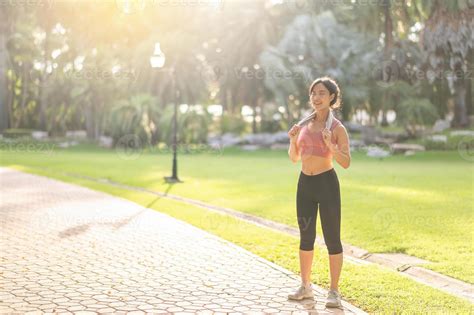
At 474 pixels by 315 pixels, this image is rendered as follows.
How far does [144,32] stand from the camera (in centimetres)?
5878

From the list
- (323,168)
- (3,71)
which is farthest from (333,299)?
(3,71)

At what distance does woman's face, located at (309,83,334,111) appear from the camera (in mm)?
6066

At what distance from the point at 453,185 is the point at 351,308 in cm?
1393

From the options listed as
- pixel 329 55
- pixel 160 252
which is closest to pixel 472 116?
pixel 329 55

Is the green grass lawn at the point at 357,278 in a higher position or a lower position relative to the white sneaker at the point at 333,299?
lower

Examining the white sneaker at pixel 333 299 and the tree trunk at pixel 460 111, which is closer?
the white sneaker at pixel 333 299

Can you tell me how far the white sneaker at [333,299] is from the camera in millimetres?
6031

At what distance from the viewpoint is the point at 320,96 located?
6.07 m

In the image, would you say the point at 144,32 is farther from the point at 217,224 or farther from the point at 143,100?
the point at 217,224

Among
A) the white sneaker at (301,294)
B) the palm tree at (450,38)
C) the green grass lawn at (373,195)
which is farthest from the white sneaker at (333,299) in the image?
the palm tree at (450,38)

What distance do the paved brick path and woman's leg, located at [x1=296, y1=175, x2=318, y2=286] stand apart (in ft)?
1.27

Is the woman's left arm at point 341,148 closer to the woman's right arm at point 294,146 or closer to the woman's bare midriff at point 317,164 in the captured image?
the woman's bare midriff at point 317,164

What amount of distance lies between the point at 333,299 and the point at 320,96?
2012 millimetres

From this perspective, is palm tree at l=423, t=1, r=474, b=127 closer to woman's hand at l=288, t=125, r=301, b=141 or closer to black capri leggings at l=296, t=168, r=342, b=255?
woman's hand at l=288, t=125, r=301, b=141
